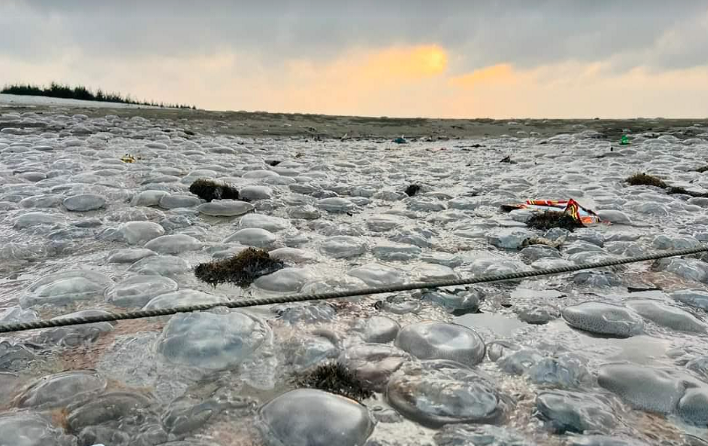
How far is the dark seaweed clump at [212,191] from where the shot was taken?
504 cm

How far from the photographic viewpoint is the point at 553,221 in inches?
167

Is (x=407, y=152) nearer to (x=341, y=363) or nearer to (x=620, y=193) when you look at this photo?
(x=620, y=193)

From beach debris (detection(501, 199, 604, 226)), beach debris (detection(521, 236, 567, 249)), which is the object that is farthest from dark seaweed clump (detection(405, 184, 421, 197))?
beach debris (detection(521, 236, 567, 249))

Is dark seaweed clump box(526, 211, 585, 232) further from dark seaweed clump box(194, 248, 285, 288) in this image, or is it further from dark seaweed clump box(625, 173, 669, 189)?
dark seaweed clump box(625, 173, 669, 189)

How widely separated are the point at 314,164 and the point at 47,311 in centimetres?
621

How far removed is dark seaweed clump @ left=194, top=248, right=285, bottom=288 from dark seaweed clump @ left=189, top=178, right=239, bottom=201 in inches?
82.0

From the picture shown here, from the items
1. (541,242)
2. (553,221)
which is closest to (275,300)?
(541,242)

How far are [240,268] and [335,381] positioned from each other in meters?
1.33

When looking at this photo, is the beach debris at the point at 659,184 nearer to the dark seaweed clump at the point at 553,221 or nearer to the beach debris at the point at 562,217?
the beach debris at the point at 562,217

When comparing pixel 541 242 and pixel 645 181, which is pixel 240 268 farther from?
pixel 645 181

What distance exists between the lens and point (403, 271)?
310 cm

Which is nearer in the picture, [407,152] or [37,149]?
[37,149]

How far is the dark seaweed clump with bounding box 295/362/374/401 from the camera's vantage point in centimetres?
177

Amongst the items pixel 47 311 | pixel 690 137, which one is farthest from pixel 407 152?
pixel 47 311
